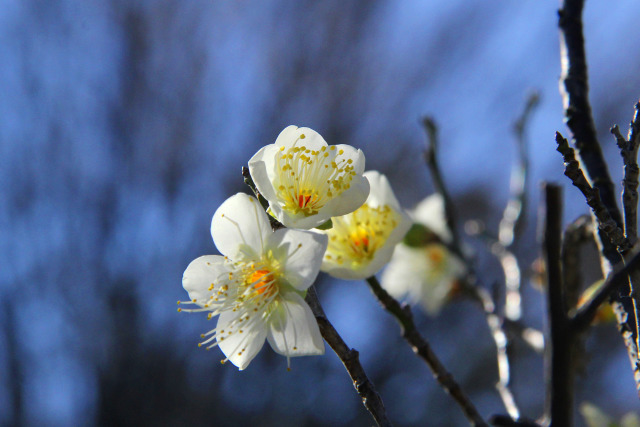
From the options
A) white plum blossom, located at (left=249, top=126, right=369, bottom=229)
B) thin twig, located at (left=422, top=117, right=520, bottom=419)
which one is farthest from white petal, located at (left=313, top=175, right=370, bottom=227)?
thin twig, located at (left=422, top=117, right=520, bottom=419)

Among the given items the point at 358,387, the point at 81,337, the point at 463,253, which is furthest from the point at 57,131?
the point at 358,387

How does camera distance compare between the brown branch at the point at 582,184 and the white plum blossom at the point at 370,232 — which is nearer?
the brown branch at the point at 582,184

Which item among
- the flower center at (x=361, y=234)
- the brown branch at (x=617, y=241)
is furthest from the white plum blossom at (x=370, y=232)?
the brown branch at (x=617, y=241)

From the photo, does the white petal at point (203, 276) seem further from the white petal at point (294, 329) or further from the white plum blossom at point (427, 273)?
the white plum blossom at point (427, 273)

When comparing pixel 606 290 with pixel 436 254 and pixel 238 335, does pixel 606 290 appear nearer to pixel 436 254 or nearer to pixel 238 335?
pixel 238 335

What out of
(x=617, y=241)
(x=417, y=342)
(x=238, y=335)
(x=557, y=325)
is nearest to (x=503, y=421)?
(x=557, y=325)

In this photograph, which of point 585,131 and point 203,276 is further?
point 203,276

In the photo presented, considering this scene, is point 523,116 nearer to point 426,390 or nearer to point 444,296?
point 444,296
